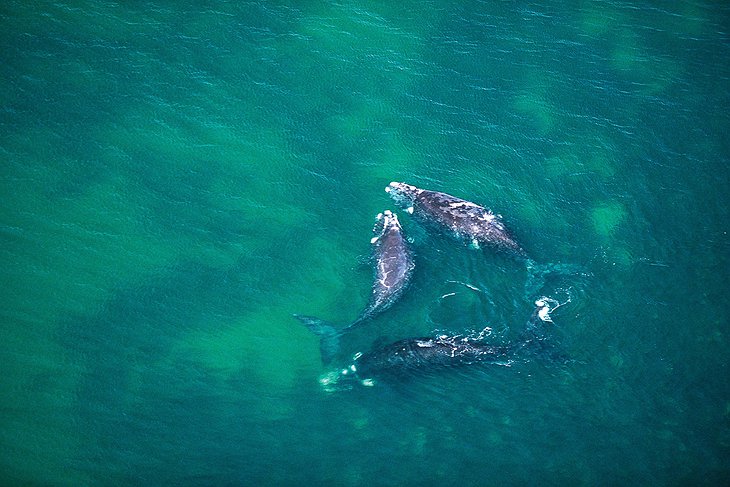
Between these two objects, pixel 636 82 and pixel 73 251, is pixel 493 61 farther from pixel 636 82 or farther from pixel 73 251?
pixel 73 251

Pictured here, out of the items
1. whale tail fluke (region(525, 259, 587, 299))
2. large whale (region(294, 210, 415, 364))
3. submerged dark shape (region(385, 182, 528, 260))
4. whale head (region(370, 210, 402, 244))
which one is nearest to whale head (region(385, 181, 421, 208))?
submerged dark shape (region(385, 182, 528, 260))

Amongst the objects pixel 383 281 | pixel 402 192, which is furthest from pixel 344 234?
pixel 402 192

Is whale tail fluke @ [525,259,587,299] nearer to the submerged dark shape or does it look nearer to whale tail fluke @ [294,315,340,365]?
the submerged dark shape

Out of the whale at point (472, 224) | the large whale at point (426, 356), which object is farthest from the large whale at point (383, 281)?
the whale at point (472, 224)

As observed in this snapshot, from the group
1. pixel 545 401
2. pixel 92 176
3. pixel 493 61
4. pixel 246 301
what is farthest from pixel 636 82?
pixel 92 176

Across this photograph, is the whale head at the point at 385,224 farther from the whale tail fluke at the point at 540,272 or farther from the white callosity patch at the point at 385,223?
the whale tail fluke at the point at 540,272

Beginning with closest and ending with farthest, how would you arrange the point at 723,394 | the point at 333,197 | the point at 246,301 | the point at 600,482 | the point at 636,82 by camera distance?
1. the point at 600,482
2. the point at 723,394
3. the point at 246,301
4. the point at 333,197
5. the point at 636,82
